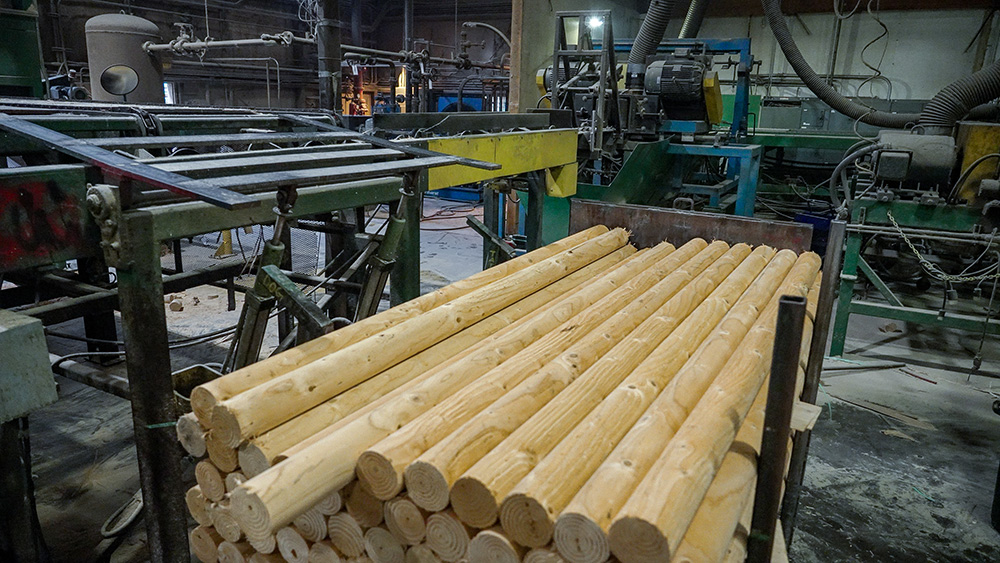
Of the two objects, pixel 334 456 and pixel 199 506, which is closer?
pixel 334 456

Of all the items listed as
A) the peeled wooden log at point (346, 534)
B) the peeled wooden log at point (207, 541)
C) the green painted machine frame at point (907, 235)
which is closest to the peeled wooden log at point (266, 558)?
the peeled wooden log at point (207, 541)

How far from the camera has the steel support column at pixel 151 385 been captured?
6.20ft

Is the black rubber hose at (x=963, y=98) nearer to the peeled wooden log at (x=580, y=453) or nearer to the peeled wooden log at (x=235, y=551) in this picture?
the peeled wooden log at (x=580, y=453)

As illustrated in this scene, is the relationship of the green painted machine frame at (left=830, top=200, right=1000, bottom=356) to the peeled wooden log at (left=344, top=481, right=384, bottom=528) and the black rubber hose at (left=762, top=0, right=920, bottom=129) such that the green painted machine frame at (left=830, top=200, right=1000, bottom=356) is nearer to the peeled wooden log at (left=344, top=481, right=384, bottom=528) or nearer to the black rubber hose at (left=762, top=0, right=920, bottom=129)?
the black rubber hose at (left=762, top=0, right=920, bottom=129)

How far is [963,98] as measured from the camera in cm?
539

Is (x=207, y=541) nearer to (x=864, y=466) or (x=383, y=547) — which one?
(x=383, y=547)

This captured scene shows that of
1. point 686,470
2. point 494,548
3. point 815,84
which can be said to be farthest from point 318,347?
point 815,84

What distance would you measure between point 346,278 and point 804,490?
262 centimetres

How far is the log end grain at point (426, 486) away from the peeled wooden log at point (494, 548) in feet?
0.37

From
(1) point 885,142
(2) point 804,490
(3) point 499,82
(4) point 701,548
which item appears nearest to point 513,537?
(4) point 701,548

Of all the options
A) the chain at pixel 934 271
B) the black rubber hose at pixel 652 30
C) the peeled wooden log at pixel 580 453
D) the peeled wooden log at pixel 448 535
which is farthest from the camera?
the black rubber hose at pixel 652 30

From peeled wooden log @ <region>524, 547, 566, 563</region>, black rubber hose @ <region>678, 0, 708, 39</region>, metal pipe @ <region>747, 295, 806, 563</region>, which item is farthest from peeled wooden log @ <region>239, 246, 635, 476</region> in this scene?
black rubber hose @ <region>678, 0, 708, 39</region>

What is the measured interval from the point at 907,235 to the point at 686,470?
4363 millimetres

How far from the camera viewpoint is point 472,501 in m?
1.44
